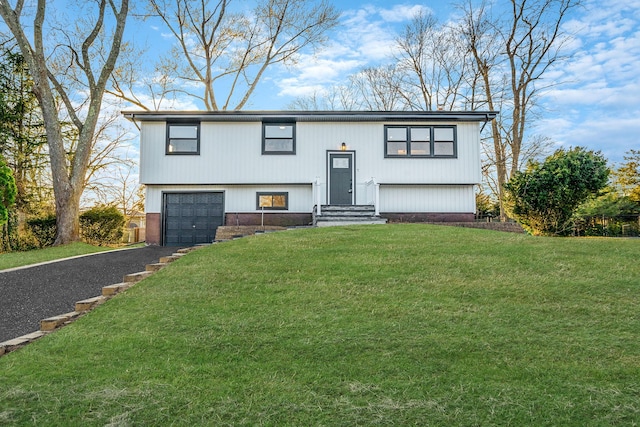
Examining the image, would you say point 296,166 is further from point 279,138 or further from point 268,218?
point 268,218

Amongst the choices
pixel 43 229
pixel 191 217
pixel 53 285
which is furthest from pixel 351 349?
pixel 43 229

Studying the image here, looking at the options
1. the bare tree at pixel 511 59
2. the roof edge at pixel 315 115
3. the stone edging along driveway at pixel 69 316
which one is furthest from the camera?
the bare tree at pixel 511 59

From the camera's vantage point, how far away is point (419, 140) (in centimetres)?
1577

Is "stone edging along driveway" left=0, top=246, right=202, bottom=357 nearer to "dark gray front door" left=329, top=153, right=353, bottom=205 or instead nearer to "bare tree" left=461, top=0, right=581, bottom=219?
"dark gray front door" left=329, top=153, right=353, bottom=205

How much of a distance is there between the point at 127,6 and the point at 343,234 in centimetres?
1404

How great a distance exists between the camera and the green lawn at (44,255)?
11.3 metres

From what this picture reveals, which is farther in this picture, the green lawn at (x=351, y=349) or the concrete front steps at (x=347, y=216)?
the concrete front steps at (x=347, y=216)

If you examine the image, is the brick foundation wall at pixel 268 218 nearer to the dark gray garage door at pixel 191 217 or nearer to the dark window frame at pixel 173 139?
the dark gray garage door at pixel 191 217

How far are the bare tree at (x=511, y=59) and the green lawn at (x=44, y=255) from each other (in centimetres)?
2006

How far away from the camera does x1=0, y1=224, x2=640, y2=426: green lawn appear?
3383mm

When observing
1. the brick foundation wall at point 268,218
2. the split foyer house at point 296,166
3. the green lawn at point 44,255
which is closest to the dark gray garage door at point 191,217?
the split foyer house at point 296,166

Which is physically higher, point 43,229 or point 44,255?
point 43,229

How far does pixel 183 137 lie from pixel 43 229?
19.8 ft

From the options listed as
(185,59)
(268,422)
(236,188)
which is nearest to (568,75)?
(236,188)
